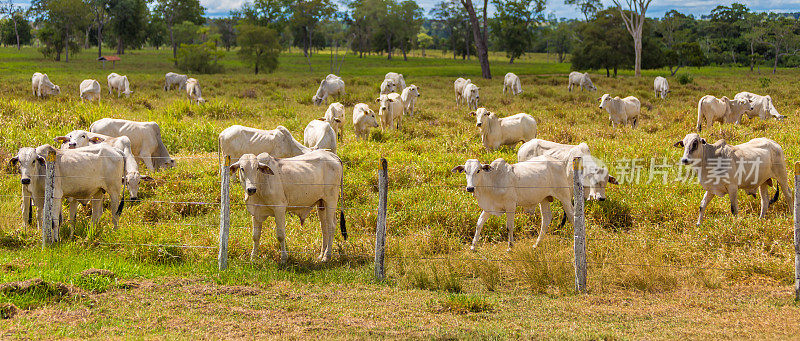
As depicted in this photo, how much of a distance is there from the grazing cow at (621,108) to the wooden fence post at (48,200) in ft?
55.6

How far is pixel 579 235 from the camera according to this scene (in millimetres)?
7754

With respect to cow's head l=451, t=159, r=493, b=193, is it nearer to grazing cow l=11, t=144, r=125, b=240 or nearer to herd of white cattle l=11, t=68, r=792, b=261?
herd of white cattle l=11, t=68, r=792, b=261

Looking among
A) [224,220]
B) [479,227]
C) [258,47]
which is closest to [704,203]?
[479,227]

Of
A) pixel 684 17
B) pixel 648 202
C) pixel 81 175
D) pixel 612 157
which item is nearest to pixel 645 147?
pixel 612 157

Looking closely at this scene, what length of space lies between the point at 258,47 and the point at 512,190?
49196 millimetres

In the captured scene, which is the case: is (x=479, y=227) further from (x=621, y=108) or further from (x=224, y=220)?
(x=621, y=108)

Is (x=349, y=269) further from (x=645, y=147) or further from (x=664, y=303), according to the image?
(x=645, y=147)

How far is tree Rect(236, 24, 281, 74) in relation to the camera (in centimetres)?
5509

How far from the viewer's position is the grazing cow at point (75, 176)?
9.30 m

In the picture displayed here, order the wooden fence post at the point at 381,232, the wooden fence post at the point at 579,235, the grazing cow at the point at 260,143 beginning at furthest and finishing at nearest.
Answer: the grazing cow at the point at 260,143 < the wooden fence post at the point at 381,232 < the wooden fence post at the point at 579,235

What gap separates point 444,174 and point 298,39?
72.8 meters

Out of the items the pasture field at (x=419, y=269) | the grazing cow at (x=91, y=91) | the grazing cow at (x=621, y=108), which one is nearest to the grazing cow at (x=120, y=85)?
the grazing cow at (x=91, y=91)

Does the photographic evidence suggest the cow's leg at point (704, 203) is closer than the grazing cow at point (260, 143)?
Yes

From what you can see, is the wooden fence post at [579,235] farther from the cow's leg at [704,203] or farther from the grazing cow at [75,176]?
the grazing cow at [75,176]
